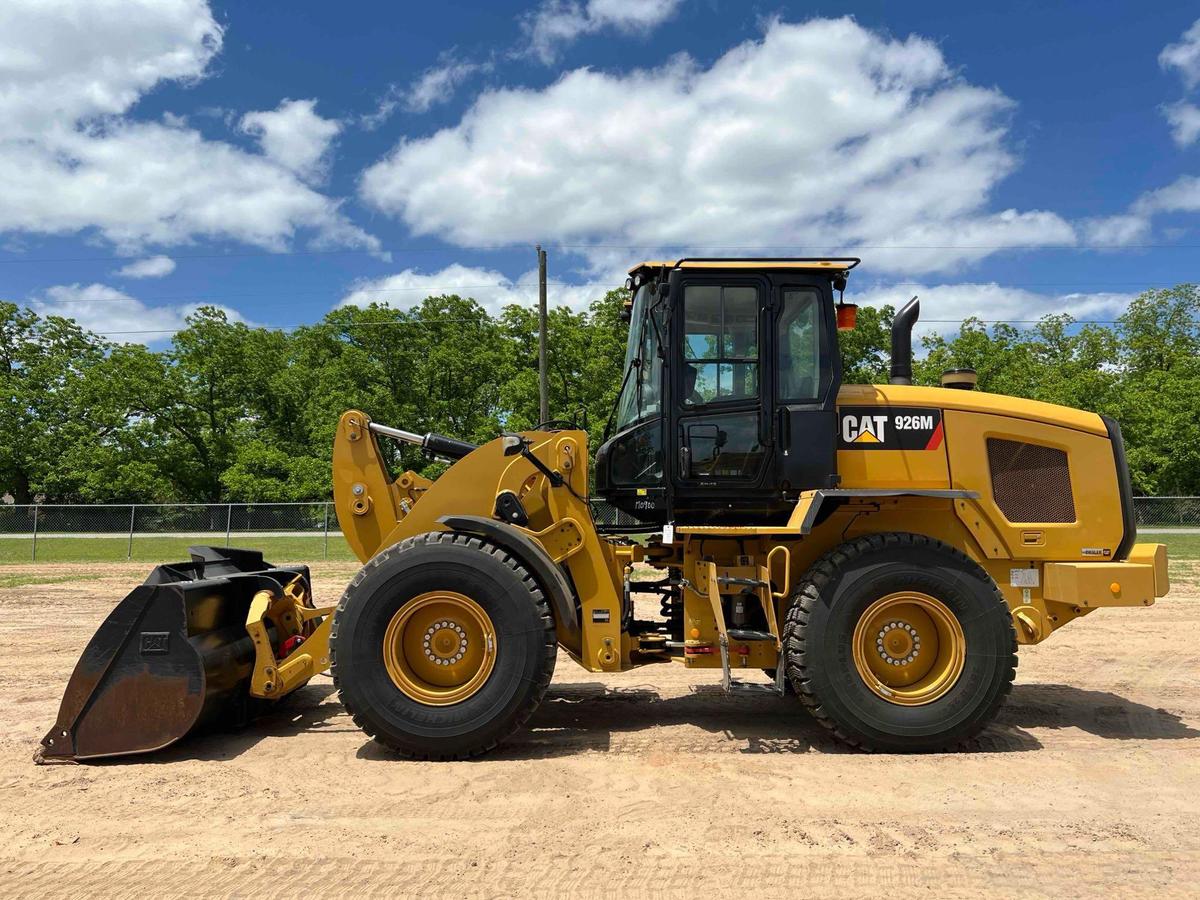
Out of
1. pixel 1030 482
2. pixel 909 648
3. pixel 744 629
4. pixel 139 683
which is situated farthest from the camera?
pixel 1030 482

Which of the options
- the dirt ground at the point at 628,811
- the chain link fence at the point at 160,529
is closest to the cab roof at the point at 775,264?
the dirt ground at the point at 628,811

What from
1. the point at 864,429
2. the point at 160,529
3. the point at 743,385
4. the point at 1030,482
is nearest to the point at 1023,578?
the point at 1030,482

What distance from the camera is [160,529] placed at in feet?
74.6

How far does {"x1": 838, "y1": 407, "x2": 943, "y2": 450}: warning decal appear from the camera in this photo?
532 cm

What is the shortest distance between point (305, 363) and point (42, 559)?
792 inches

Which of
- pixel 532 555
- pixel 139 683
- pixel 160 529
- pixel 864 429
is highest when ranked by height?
pixel 864 429

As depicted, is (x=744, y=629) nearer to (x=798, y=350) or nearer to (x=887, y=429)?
(x=887, y=429)

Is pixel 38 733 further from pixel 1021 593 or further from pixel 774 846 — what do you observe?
pixel 1021 593

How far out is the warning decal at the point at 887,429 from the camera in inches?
209

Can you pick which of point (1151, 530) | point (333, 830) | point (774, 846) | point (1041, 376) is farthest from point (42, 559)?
point (1041, 376)

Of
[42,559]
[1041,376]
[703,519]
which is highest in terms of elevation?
[1041,376]

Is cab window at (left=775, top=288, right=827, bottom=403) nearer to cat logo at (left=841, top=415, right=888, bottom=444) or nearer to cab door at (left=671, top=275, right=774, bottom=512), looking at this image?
cab door at (left=671, top=275, right=774, bottom=512)

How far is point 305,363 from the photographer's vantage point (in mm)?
39250

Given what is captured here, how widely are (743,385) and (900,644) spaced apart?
1.88 m
